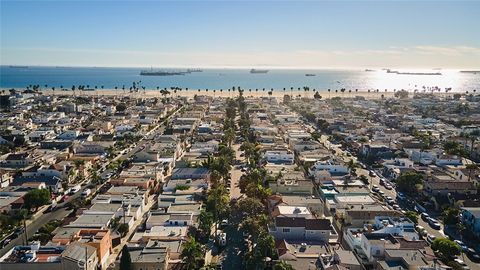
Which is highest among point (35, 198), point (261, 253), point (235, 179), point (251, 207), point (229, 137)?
point (229, 137)

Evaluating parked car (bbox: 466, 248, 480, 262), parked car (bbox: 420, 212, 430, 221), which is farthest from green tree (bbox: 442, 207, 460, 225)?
parked car (bbox: 466, 248, 480, 262)

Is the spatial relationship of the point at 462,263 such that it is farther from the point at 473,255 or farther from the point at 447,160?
the point at 447,160

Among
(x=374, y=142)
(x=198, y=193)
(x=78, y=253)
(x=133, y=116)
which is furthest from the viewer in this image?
(x=133, y=116)

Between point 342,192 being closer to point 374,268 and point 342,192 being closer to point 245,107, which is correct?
point 374,268

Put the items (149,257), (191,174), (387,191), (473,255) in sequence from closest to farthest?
(149,257)
(473,255)
(387,191)
(191,174)

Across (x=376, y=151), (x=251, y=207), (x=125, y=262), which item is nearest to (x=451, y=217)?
(x=251, y=207)

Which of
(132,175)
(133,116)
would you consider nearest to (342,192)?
(132,175)

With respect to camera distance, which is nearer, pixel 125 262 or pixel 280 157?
pixel 125 262
